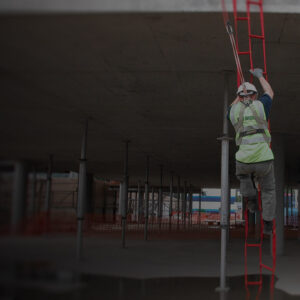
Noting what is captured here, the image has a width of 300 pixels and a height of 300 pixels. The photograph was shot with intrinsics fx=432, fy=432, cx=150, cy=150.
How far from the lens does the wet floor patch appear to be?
13.5 feet

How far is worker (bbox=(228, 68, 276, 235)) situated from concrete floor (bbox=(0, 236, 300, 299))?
7.79ft

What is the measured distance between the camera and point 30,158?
12.5 feet

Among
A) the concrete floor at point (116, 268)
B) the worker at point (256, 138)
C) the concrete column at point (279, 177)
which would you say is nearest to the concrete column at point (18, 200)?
the concrete floor at point (116, 268)

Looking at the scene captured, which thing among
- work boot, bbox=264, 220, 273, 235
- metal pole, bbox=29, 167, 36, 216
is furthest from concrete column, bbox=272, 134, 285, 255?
metal pole, bbox=29, 167, 36, 216

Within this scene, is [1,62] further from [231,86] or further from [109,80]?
[231,86]

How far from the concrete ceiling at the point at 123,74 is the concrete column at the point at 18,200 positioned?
18 cm

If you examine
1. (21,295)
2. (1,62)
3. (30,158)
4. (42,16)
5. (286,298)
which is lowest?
(286,298)

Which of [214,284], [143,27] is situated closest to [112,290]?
[214,284]

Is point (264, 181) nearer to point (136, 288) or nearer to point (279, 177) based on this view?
point (136, 288)

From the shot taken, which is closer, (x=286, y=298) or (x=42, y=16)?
(x=42, y=16)

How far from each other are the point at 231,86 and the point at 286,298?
14.0ft

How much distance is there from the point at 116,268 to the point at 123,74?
14.4 feet

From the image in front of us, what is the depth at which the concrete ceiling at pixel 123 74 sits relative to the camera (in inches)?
206

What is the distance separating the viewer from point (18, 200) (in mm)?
3336
